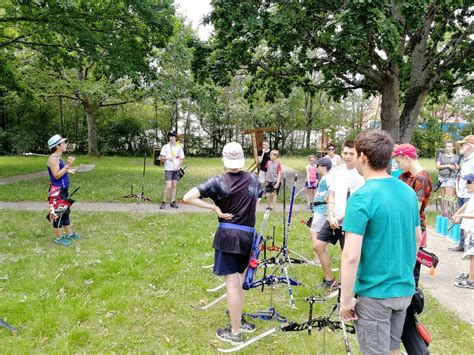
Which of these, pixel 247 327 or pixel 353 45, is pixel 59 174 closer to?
pixel 247 327

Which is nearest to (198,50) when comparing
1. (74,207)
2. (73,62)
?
(73,62)

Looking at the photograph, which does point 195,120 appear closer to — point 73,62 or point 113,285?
point 73,62

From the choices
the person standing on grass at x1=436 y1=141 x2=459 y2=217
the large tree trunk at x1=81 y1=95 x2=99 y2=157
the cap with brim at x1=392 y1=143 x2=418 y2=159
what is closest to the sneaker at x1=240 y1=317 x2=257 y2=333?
the cap with brim at x1=392 y1=143 x2=418 y2=159

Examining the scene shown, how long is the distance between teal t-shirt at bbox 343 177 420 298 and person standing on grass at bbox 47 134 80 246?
5.18 meters

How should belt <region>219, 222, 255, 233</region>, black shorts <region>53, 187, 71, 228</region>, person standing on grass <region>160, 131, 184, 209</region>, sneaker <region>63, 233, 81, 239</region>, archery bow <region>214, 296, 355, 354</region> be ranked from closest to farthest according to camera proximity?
archery bow <region>214, 296, 355, 354</region>
belt <region>219, 222, 255, 233</region>
black shorts <region>53, 187, 71, 228</region>
sneaker <region>63, 233, 81, 239</region>
person standing on grass <region>160, 131, 184, 209</region>

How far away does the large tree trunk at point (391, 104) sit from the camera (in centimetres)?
1394

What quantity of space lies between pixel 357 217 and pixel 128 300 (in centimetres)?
332

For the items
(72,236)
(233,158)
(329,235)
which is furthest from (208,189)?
(72,236)

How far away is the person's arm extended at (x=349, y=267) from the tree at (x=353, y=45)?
8768 millimetres

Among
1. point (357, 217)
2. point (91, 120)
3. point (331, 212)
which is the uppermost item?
point (91, 120)

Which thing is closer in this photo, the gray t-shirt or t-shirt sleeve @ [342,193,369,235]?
t-shirt sleeve @ [342,193,369,235]

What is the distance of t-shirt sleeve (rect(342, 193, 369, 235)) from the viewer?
7.32ft

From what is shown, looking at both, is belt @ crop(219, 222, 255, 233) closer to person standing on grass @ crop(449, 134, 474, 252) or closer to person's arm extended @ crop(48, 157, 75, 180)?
person's arm extended @ crop(48, 157, 75, 180)

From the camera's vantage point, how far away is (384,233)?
2285 mm
